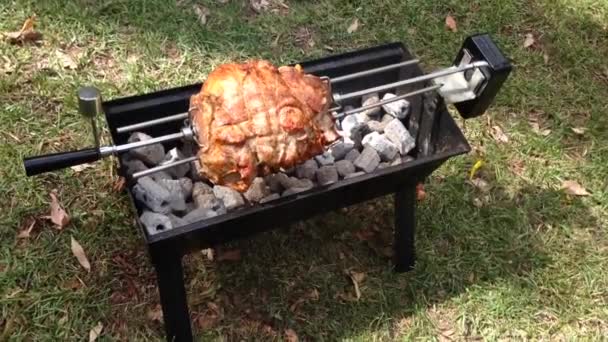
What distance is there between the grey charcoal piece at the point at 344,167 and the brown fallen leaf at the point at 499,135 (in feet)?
4.61

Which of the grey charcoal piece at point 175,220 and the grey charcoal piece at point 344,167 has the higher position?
the grey charcoal piece at point 175,220

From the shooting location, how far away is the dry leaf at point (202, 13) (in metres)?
4.07

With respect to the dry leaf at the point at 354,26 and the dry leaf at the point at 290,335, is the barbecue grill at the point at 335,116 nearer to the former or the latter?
the dry leaf at the point at 290,335

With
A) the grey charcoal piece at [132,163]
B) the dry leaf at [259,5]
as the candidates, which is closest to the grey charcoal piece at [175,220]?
the grey charcoal piece at [132,163]

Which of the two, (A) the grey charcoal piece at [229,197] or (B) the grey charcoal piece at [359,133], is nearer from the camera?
(A) the grey charcoal piece at [229,197]

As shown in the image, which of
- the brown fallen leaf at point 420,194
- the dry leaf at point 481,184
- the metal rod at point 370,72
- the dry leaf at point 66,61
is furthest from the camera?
the dry leaf at point 66,61

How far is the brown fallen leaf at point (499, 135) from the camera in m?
3.83

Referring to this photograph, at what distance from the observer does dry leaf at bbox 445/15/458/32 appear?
438 centimetres

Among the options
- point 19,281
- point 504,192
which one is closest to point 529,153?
point 504,192

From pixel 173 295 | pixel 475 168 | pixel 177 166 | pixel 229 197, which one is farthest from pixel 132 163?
pixel 475 168

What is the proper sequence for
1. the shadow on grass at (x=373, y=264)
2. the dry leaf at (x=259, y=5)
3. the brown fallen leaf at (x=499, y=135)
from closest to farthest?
the shadow on grass at (x=373, y=264), the brown fallen leaf at (x=499, y=135), the dry leaf at (x=259, y=5)

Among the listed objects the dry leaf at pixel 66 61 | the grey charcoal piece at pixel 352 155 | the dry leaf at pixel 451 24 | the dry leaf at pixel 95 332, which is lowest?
the dry leaf at pixel 95 332

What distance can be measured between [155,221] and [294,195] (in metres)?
0.53

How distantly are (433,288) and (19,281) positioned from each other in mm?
1830
